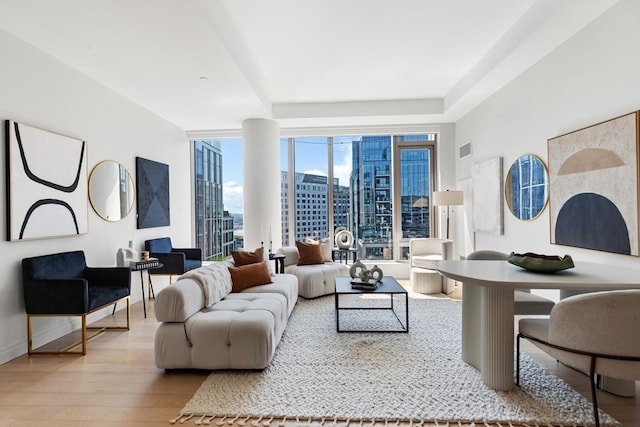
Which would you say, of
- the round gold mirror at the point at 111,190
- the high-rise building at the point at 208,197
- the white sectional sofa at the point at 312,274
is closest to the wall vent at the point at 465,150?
the white sectional sofa at the point at 312,274

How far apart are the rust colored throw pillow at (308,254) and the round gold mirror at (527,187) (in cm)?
275

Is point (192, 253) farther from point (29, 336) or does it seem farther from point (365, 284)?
point (365, 284)

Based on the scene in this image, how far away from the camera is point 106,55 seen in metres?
3.20

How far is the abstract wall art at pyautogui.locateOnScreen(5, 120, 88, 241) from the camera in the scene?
9.36 feet

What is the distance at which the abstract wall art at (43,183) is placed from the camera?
2.85m

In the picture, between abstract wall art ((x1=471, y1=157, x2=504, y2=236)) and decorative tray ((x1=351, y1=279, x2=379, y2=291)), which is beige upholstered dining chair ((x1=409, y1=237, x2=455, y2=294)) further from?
decorative tray ((x1=351, y1=279, x2=379, y2=291))

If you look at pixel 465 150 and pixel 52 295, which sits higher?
pixel 465 150

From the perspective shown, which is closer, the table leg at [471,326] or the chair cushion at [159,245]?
the table leg at [471,326]

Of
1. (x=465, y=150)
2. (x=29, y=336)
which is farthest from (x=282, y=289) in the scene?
(x=465, y=150)

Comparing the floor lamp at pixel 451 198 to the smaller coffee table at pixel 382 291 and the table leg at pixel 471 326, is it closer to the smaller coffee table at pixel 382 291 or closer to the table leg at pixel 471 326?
the smaller coffee table at pixel 382 291

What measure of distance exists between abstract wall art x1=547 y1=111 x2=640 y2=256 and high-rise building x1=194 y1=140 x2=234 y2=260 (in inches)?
211

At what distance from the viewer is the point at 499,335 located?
2.24m

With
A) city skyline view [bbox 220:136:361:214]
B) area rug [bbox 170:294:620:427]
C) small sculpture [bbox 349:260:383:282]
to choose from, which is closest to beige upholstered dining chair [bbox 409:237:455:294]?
small sculpture [bbox 349:260:383:282]

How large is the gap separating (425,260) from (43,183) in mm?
4801
